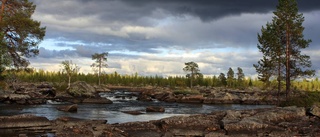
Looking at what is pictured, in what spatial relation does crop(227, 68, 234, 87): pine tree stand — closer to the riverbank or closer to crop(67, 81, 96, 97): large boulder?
crop(67, 81, 96, 97): large boulder

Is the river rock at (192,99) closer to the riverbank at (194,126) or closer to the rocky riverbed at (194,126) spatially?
the rocky riverbed at (194,126)

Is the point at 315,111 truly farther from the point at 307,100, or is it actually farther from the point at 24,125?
the point at 24,125

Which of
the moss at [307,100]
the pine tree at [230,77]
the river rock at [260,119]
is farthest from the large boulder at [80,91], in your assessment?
the pine tree at [230,77]

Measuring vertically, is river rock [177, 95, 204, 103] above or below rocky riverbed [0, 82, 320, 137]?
below

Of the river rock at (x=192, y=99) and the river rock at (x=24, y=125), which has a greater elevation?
the river rock at (x=24, y=125)

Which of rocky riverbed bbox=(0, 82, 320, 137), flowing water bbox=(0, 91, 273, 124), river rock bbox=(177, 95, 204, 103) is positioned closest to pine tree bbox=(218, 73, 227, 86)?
river rock bbox=(177, 95, 204, 103)

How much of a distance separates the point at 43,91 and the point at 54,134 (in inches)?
1792

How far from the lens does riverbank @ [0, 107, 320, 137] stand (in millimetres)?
21812

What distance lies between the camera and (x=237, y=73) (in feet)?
510

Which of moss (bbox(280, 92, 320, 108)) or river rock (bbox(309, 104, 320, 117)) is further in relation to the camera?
moss (bbox(280, 92, 320, 108))

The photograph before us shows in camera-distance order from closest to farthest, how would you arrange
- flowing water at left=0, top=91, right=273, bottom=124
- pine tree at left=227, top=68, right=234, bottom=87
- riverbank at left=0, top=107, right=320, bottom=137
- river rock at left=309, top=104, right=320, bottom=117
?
riverbank at left=0, top=107, right=320, bottom=137 < river rock at left=309, top=104, right=320, bottom=117 < flowing water at left=0, top=91, right=273, bottom=124 < pine tree at left=227, top=68, right=234, bottom=87

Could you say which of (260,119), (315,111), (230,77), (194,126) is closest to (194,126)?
(194,126)

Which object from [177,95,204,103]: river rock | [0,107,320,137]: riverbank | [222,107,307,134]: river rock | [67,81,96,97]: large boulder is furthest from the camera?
[177,95,204,103]: river rock

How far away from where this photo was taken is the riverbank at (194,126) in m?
21.8
